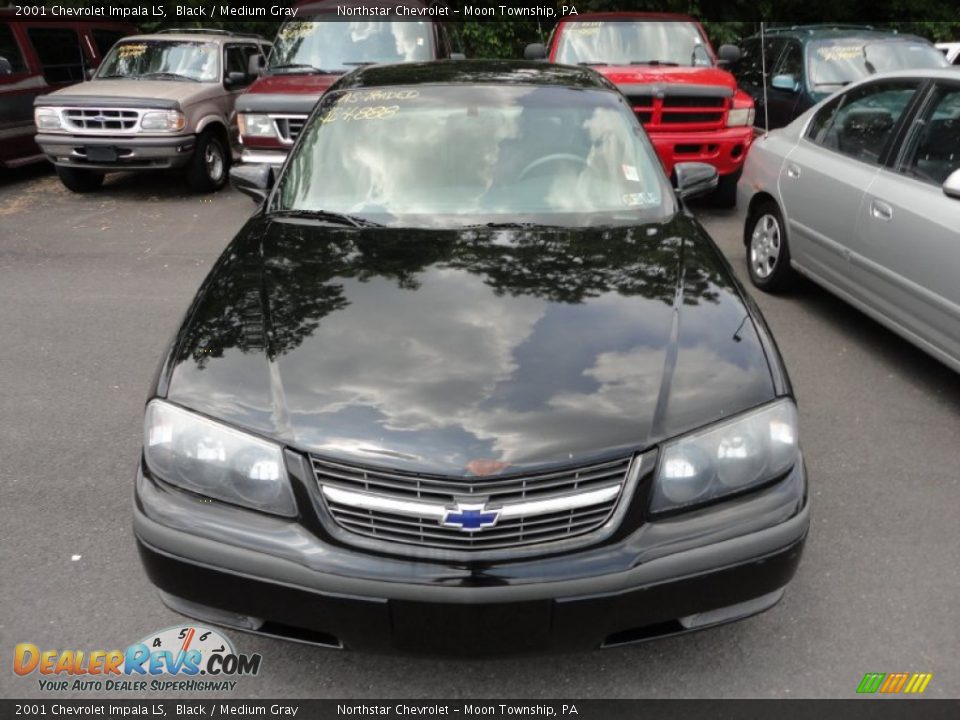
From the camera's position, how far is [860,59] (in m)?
9.18

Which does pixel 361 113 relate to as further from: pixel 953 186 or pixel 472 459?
pixel 953 186

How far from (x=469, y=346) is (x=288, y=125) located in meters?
6.44

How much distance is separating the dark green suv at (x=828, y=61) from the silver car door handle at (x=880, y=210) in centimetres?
452

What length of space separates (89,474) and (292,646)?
1512 millimetres

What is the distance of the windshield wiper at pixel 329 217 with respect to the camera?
3375 mm

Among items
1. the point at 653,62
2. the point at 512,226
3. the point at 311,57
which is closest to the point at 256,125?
the point at 311,57

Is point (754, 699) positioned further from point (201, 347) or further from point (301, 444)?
point (201, 347)

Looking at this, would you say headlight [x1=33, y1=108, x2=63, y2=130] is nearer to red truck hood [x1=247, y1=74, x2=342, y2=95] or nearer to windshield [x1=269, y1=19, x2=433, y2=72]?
red truck hood [x1=247, y1=74, x2=342, y2=95]

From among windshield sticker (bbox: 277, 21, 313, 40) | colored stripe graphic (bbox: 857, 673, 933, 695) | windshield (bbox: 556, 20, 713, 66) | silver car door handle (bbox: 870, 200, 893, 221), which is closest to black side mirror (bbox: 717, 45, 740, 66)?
windshield (bbox: 556, 20, 713, 66)

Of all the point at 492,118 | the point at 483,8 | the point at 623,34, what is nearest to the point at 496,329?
the point at 492,118

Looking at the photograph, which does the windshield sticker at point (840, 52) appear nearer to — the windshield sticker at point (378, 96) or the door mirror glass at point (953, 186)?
the door mirror glass at point (953, 186)

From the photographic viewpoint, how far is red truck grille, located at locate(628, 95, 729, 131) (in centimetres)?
810

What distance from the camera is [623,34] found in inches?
356

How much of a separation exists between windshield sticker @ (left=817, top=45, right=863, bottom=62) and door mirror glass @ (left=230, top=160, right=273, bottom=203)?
721cm
